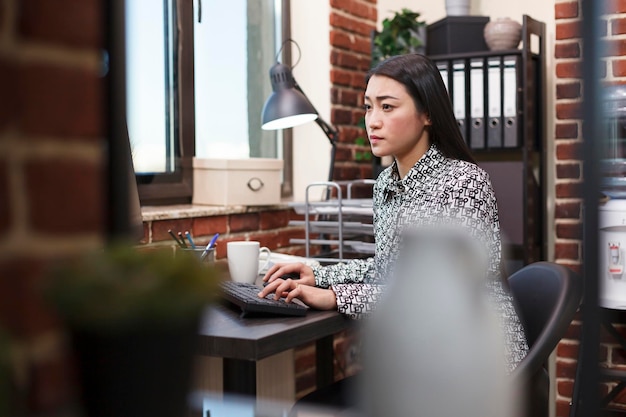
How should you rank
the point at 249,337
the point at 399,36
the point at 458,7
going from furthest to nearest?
the point at 458,7 → the point at 399,36 → the point at 249,337

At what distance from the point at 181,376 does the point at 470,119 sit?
2.77m

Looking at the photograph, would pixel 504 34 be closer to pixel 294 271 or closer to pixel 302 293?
pixel 294 271

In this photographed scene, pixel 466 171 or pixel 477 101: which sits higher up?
pixel 477 101

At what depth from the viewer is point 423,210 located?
163 cm

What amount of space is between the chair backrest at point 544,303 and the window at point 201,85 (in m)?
1.19

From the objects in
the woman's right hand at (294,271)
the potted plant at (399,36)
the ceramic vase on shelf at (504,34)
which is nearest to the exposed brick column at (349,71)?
the potted plant at (399,36)

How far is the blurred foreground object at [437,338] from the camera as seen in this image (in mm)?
324

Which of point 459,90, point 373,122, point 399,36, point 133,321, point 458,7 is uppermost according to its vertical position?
point 458,7

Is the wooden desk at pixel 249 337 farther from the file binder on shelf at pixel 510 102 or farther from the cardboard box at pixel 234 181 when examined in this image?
the file binder on shelf at pixel 510 102

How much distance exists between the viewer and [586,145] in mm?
316

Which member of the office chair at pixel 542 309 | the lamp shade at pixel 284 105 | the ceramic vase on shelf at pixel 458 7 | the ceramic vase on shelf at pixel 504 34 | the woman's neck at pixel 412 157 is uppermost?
the ceramic vase on shelf at pixel 458 7

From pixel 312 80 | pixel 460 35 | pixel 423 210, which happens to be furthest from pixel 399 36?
pixel 423 210

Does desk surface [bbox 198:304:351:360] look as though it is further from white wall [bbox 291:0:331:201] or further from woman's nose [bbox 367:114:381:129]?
white wall [bbox 291:0:331:201]

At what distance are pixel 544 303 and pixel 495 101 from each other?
4.47ft
